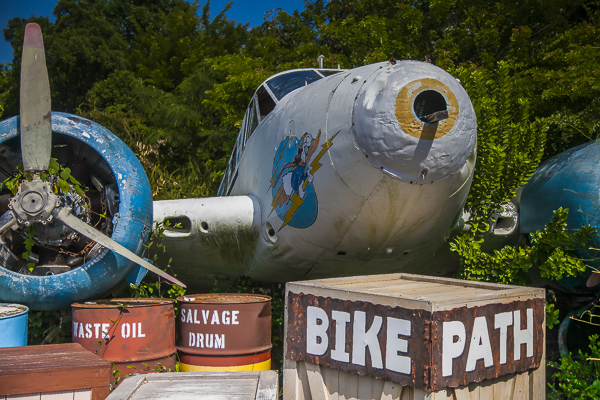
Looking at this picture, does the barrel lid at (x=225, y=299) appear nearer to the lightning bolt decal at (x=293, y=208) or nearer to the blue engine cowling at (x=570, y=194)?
the lightning bolt decal at (x=293, y=208)

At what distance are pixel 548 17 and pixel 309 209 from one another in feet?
31.7

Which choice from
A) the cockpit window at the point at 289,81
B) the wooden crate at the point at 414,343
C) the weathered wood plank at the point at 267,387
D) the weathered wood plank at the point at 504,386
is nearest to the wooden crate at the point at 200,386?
the weathered wood plank at the point at 267,387

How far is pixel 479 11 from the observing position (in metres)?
11.8

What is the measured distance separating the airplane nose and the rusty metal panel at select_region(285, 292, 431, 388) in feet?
3.80

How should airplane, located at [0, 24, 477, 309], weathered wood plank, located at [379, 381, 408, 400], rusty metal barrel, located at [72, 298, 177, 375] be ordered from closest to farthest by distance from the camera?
weathered wood plank, located at [379, 381, 408, 400] < airplane, located at [0, 24, 477, 309] < rusty metal barrel, located at [72, 298, 177, 375]

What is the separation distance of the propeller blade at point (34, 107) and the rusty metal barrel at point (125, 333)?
4.52 ft

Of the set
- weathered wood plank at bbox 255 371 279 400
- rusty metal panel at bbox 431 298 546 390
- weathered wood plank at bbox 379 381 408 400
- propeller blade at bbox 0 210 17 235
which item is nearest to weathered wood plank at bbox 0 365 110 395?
weathered wood plank at bbox 255 371 279 400

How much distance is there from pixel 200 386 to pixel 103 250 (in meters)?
2.35

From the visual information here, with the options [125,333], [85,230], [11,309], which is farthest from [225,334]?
[11,309]

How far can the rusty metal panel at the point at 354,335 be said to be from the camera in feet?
8.40

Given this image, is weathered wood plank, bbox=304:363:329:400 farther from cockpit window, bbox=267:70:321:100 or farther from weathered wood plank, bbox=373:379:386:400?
cockpit window, bbox=267:70:321:100

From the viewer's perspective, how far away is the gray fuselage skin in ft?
11.6

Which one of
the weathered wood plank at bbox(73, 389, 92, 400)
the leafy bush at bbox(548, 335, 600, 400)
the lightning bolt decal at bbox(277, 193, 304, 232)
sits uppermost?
the lightning bolt decal at bbox(277, 193, 304, 232)

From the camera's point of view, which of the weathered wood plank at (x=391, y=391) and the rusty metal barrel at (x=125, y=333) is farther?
the rusty metal barrel at (x=125, y=333)
